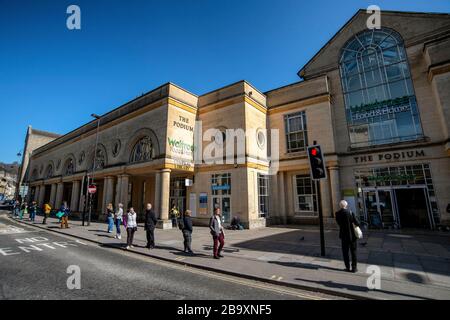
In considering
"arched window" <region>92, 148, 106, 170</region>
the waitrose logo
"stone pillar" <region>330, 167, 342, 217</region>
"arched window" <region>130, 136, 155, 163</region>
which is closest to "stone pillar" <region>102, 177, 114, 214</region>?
"arched window" <region>92, 148, 106, 170</region>

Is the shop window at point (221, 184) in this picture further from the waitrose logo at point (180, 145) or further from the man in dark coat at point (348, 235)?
the man in dark coat at point (348, 235)

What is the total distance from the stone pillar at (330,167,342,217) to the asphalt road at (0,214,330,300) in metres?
13.1

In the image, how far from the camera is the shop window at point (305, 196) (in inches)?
725

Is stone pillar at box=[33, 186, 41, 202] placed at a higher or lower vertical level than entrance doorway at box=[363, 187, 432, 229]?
higher

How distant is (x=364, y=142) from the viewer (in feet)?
56.7

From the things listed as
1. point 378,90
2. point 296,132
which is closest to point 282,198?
point 296,132

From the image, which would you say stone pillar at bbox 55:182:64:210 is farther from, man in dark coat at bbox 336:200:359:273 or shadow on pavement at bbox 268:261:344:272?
man in dark coat at bbox 336:200:359:273

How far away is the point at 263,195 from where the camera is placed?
18.7 m

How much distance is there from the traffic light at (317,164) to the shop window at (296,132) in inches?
419

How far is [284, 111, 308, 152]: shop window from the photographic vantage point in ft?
63.0

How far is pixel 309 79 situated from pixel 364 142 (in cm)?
686

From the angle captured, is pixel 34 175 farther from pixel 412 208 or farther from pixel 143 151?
pixel 412 208

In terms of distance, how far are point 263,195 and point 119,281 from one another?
560 inches
